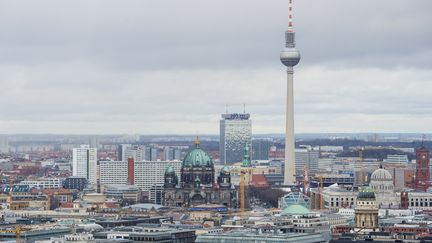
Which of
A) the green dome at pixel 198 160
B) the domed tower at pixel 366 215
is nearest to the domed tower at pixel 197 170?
the green dome at pixel 198 160

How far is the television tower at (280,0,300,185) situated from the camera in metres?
189

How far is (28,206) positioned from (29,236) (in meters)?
50.1

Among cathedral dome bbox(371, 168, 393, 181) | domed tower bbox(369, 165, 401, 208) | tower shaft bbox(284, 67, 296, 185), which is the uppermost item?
tower shaft bbox(284, 67, 296, 185)

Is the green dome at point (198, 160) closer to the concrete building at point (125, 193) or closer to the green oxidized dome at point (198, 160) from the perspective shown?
the green oxidized dome at point (198, 160)

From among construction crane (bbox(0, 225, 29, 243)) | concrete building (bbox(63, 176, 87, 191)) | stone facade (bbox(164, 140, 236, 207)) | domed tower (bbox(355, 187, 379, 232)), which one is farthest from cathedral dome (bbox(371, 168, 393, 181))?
construction crane (bbox(0, 225, 29, 243))

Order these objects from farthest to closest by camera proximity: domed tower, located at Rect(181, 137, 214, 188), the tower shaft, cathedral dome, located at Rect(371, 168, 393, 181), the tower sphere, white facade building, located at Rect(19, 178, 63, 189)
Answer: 1. the tower sphere
2. the tower shaft
3. white facade building, located at Rect(19, 178, 63, 189)
4. domed tower, located at Rect(181, 137, 214, 188)
5. cathedral dome, located at Rect(371, 168, 393, 181)

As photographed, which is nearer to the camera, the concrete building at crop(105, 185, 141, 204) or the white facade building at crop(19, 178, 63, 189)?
the concrete building at crop(105, 185, 141, 204)

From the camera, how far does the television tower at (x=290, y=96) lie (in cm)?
18888

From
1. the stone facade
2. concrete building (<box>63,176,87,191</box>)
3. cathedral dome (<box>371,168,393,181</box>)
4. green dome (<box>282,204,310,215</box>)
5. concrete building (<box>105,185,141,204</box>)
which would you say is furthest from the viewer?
concrete building (<box>63,176,87,191</box>)

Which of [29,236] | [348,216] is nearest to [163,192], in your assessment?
[348,216]

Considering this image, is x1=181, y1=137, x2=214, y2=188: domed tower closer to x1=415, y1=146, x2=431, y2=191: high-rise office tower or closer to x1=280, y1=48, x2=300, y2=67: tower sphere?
x1=415, y1=146, x2=431, y2=191: high-rise office tower

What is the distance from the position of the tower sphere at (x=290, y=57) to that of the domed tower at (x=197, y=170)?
30.1 m

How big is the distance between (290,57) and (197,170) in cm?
3263

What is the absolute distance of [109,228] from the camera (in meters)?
120
